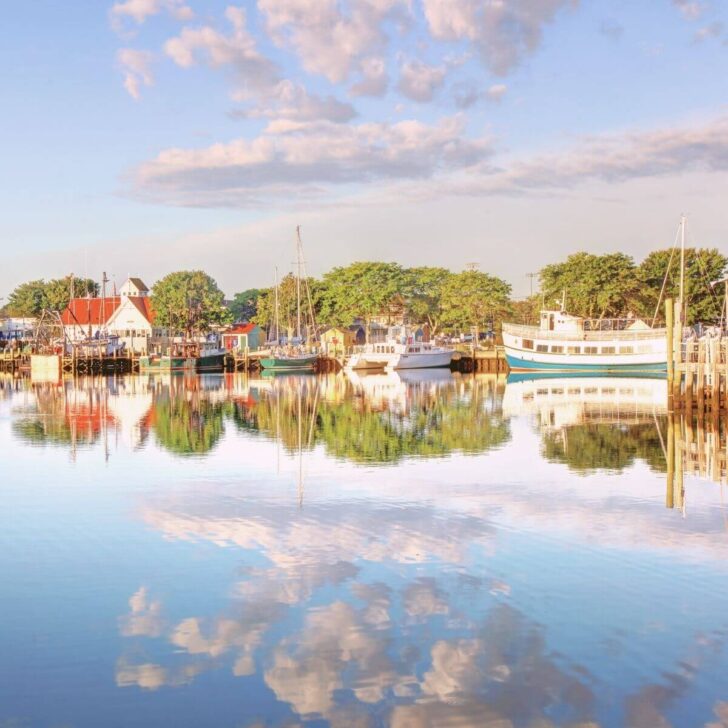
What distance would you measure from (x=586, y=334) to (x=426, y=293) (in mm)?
52591

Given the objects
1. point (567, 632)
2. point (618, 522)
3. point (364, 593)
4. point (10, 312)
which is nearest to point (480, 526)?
point (618, 522)

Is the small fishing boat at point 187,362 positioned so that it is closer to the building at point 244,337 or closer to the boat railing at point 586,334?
the building at point 244,337

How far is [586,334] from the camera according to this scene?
97.6 m

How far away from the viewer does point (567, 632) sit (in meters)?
12.8

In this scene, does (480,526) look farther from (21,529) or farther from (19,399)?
(19,399)

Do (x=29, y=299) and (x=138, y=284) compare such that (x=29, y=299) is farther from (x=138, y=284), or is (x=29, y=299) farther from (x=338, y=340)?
(x=338, y=340)

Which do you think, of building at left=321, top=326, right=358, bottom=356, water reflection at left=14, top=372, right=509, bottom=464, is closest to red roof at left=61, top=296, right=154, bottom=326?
building at left=321, top=326, right=358, bottom=356

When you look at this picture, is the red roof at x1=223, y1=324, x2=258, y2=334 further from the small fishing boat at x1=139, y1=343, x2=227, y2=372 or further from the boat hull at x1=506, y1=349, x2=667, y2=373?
the boat hull at x1=506, y1=349, x2=667, y2=373

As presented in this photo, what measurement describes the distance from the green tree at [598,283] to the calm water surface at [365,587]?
88685 millimetres

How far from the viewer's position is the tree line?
120 m

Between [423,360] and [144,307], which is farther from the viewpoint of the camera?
[144,307]

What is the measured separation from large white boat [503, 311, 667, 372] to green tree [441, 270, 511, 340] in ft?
101

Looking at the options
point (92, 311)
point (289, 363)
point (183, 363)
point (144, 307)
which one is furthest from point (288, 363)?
point (92, 311)

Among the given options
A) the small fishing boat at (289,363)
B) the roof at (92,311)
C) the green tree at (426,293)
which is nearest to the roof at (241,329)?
the roof at (92,311)
